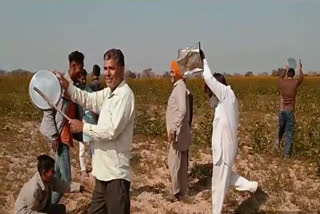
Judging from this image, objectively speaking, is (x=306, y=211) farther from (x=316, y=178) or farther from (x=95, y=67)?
(x=95, y=67)

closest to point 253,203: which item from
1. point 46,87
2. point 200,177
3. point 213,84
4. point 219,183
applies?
point 219,183

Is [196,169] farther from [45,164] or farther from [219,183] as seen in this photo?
[45,164]

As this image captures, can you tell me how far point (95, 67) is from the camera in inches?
301

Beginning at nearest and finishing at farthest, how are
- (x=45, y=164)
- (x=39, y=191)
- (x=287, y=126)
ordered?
1. (x=45, y=164)
2. (x=39, y=191)
3. (x=287, y=126)

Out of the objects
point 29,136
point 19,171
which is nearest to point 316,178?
point 19,171

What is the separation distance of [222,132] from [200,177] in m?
2.19

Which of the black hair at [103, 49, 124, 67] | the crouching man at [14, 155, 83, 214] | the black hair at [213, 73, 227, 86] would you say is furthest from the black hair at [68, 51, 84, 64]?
the black hair at [213, 73, 227, 86]

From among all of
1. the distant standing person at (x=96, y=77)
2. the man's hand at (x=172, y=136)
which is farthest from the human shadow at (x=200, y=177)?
the distant standing person at (x=96, y=77)

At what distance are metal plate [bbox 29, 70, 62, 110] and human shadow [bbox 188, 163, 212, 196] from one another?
292 cm

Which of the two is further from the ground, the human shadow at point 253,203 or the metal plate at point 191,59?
the metal plate at point 191,59

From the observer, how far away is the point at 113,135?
3.79 m

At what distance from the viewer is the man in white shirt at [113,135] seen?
3803 mm

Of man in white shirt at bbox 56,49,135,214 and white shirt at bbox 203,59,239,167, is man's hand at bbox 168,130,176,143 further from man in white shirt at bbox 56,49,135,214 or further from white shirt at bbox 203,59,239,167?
man in white shirt at bbox 56,49,135,214

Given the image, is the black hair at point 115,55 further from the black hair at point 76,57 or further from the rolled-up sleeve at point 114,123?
the black hair at point 76,57
